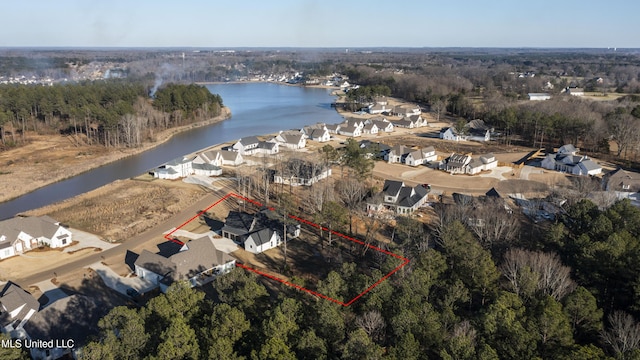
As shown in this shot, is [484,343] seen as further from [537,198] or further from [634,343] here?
[537,198]

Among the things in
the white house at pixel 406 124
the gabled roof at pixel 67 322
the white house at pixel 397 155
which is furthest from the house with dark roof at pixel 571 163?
the gabled roof at pixel 67 322

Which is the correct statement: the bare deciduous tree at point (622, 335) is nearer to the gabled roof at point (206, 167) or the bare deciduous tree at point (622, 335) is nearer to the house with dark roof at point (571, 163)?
the house with dark roof at point (571, 163)

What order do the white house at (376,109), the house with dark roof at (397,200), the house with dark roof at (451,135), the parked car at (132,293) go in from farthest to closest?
the white house at (376,109), the house with dark roof at (451,135), the house with dark roof at (397,200), the parked car at (132,293)

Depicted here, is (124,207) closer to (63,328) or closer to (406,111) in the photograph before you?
(63,328)

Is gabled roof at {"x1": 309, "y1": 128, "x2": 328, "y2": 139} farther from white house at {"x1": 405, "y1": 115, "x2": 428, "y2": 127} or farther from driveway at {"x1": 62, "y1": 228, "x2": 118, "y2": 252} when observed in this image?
driveway at {"x1": 62, "y1": 228, "x2": 118, "y2": 252}

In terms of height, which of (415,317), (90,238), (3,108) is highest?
(3,108)

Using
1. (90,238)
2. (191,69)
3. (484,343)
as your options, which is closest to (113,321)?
(484,343)

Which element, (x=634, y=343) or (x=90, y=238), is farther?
(x=90, y=238)
